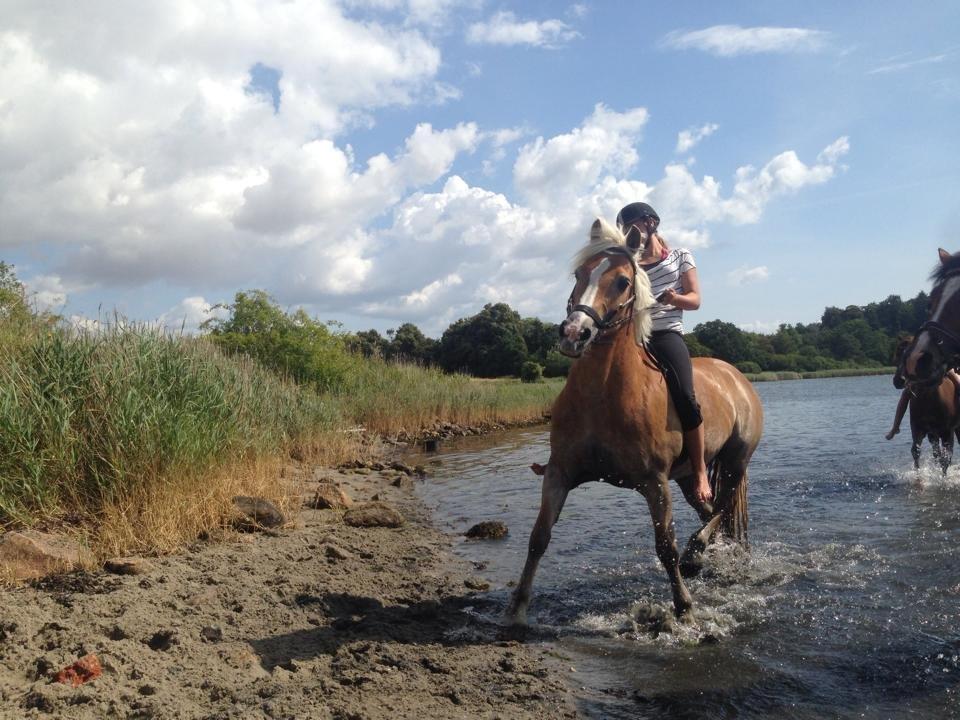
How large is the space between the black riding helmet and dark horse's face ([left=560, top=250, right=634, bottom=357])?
2.00 feet

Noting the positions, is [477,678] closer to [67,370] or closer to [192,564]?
[192,564]

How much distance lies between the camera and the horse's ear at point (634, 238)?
4.32 metres

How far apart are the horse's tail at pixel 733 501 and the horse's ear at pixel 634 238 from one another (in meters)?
2.90

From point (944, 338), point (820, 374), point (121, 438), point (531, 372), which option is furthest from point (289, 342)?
point (820, 374)

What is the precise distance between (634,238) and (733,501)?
10.7ft

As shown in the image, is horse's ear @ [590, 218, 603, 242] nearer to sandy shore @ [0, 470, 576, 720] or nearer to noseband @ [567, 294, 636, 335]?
noseband @ [567, 294, 636, 335]

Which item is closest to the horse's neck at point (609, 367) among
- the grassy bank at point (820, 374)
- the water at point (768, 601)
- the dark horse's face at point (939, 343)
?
the water at point (768, 601)

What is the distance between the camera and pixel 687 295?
4840mm

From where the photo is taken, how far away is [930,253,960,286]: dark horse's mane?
495cm

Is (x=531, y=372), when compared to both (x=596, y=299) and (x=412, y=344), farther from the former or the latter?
(x=596, y=299)

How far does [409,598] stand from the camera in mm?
5336

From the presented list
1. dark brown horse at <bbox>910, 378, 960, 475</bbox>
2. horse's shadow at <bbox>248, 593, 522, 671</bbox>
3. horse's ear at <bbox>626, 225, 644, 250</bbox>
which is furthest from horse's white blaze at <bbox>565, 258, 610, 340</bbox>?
dark brown horse at <bbox>910, 378, 960, 475</bbox>

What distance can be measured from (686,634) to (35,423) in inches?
220

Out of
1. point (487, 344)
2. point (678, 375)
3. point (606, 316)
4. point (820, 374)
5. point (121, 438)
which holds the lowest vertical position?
point (820, 374)
